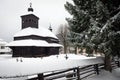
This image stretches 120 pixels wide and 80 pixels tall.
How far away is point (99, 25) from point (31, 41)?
3274 cm

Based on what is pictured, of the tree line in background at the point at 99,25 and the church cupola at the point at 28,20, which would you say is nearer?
the tree line in background at the point at 99,25

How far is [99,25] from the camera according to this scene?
1180 cm

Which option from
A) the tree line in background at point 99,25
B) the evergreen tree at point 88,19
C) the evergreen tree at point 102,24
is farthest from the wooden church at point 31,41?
the evergreen tree at point 102,24

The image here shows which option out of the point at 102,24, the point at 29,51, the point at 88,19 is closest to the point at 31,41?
the point at 29,51

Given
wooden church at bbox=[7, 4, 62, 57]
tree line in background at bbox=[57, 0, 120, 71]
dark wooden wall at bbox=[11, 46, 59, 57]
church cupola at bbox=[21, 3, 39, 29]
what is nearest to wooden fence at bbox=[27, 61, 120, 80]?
tree line in background at bbox=[57, 0, 120, 71]

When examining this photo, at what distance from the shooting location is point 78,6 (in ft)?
50.2

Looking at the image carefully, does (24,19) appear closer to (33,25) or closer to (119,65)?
(33,25)

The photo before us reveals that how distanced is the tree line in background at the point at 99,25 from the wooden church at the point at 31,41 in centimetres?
2658

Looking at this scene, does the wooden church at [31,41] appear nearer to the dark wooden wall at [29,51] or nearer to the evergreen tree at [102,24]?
the dark wooden wall at [29,51]

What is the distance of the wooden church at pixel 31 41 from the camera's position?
137ft

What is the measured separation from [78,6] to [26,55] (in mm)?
29190

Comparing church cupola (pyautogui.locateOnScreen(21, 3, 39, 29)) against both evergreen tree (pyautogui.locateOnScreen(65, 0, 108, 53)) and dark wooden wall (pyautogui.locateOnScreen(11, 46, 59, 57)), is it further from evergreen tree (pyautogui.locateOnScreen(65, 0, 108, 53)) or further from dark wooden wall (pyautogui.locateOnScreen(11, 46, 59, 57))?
evergreen tree (pyautogui.locateOnScreen(65, 0, 108, 53))

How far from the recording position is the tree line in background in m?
10.6

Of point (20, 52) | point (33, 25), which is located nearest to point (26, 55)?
point (20, 52)
